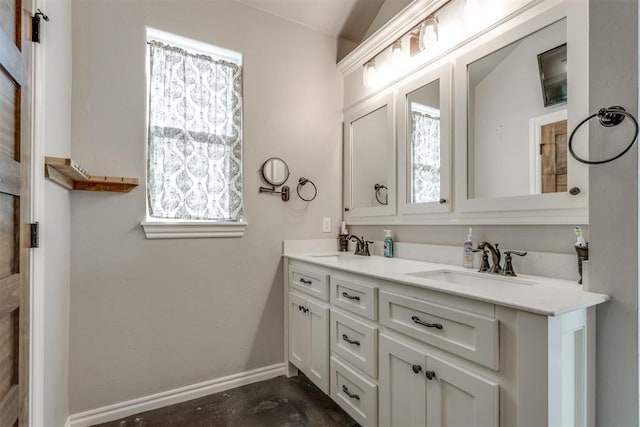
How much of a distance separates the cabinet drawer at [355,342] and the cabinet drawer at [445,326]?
0.44 ft

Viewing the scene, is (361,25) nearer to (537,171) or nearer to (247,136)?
(247,136)

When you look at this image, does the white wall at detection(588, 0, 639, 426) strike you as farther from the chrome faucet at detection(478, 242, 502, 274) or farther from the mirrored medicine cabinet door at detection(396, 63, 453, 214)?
the mirrored medicine cabinet door at detection(396, 63, 453, 214)

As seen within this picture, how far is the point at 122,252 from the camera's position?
189cm

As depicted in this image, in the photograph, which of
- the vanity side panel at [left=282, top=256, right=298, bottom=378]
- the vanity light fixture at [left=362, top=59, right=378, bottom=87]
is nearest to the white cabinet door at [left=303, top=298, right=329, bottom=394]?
the vanity side panel at [left=282, top=256, right=298, bottom=378]

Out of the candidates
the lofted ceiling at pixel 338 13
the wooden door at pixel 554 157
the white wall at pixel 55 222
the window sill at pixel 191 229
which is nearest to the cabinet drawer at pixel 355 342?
the window sill at pixel 191 229

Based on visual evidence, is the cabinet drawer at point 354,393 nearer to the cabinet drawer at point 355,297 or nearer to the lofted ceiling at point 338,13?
the cabinet drawer at point 355,297

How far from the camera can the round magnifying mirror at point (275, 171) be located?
229 cm

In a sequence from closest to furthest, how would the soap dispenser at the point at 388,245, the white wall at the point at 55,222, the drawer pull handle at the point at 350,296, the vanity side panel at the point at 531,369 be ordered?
the vanity side panel at the point at 531,369 < the white wall at the point at 55,222 < the drawer pull handle at the point at 350,296 < the soap dispenser at the point at 388,245

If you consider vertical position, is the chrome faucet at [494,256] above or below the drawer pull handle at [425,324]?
above

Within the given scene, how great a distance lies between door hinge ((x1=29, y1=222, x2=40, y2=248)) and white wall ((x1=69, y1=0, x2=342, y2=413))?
68 centimetres

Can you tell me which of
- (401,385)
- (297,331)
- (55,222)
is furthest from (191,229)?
(401,385)

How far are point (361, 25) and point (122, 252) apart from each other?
235 cm

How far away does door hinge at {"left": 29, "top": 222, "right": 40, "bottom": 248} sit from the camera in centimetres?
113

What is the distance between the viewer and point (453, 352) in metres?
1.14
